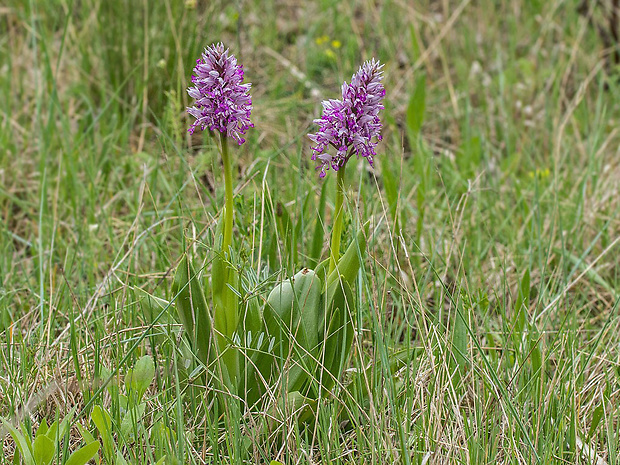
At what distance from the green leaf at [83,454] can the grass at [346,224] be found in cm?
6

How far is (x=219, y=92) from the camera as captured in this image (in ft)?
4.50

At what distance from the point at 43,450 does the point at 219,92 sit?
784mm

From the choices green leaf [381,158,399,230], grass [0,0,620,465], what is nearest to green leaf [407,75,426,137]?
grass [0,0,620,465]

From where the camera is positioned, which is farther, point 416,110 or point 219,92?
point 416,110

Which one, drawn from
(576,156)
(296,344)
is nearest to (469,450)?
(296,344)

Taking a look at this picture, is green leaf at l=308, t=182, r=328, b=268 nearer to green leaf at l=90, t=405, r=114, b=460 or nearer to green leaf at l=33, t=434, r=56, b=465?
green leaf at l=90, t=405, r=114, b=460

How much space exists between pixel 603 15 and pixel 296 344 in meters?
3.88

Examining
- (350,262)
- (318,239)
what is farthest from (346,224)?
(350,262)

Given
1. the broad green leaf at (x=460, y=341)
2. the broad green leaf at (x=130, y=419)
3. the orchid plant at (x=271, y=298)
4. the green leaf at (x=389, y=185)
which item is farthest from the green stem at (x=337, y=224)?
the green leaf at (x=389, y=185)

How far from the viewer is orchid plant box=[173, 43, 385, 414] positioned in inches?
53.8

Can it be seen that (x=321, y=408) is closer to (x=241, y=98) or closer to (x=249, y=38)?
(x=241, y=98)

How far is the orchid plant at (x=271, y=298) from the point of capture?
4.48 ft

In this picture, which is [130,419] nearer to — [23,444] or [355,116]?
[23,444]

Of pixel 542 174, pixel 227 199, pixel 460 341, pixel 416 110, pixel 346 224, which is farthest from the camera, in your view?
pixel 416 110
